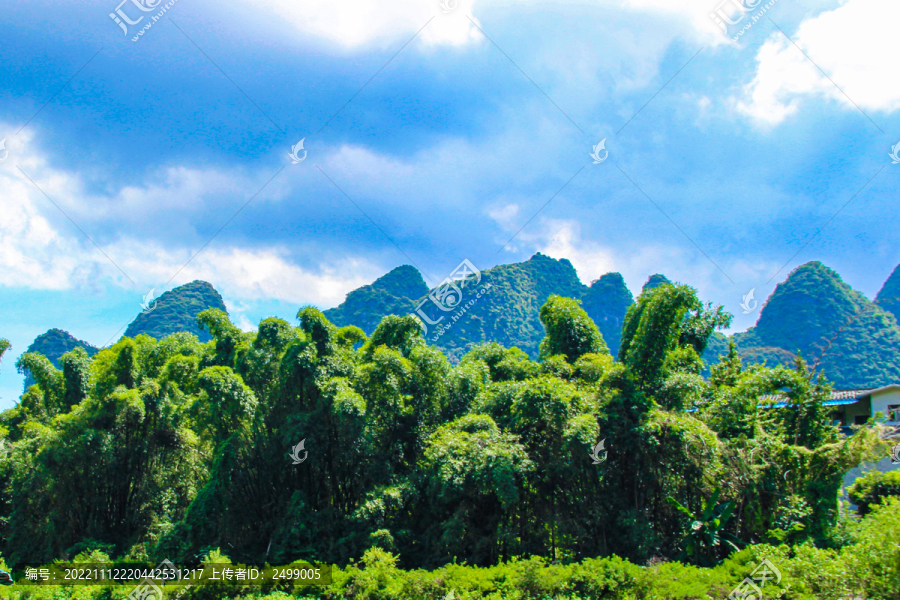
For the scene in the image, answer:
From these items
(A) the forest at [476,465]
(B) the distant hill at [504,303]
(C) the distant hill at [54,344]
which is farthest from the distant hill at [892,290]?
(C) the distant hill at [54,344]

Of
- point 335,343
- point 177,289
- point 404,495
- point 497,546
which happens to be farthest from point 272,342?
point 177,289

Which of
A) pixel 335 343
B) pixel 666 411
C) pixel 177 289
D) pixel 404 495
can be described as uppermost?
pixel 177 289

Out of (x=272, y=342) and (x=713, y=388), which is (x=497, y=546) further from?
(x=272, y=342)

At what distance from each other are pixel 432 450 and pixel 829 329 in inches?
1986

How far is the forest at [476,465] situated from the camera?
843 centimetres

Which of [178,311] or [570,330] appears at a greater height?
[178,311]

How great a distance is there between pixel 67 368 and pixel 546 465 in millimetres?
14280

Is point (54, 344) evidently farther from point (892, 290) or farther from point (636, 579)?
point (892, 290)

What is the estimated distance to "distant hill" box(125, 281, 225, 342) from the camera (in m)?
50.2

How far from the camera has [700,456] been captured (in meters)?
9.34

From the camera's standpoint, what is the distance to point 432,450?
9664mm

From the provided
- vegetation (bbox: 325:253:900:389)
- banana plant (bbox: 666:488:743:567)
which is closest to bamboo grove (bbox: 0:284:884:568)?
banana plant (bbox: 666:488:743:567)

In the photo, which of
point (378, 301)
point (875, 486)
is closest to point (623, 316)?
point (378, 301)

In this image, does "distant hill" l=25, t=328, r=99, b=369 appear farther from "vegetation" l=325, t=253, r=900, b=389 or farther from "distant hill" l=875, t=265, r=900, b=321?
Result: "distant hill" l=875, t=265, r=900, b=321
